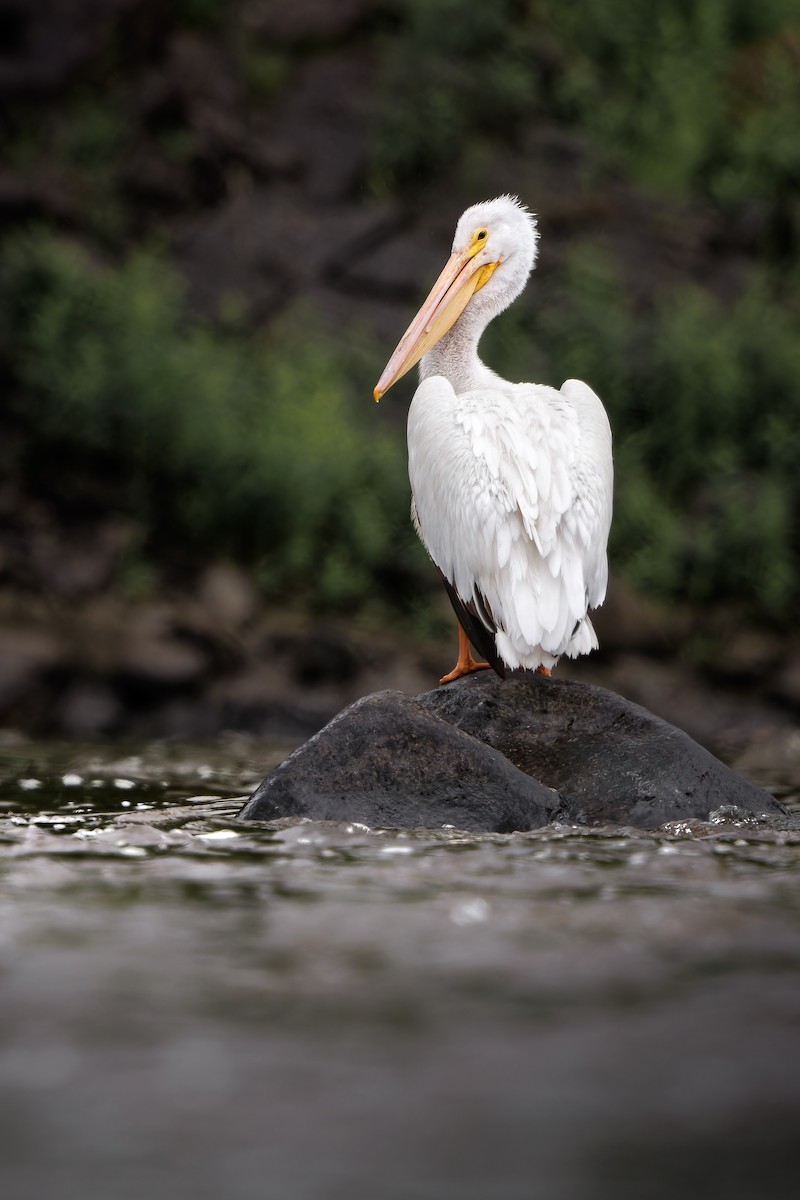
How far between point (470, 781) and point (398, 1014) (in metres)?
1.94

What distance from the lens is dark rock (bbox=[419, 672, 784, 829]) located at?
4699 mm

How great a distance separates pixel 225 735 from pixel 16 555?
2036 millimetres

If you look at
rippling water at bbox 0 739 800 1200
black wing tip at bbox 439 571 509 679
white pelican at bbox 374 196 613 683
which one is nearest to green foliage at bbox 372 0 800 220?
white pelican at bbox 374 196 613 683

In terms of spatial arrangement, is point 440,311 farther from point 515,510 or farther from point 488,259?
point 515,510

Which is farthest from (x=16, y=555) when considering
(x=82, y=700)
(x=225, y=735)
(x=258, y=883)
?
(x=258, y=883)

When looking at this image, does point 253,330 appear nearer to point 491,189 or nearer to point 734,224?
point 491,189

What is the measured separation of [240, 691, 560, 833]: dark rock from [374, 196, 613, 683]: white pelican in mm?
466

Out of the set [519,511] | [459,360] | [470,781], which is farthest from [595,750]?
[459,360]

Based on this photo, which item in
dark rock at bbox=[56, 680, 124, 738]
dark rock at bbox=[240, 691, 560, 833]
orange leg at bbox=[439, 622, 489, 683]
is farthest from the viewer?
dark rock at bbox=[56, 680, 124, 738]

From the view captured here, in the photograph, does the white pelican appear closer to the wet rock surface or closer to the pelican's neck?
the pelican's neck

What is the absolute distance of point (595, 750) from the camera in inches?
193

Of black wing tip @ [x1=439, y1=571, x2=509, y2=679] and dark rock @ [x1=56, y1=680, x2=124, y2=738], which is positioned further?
dark rock @ [x1=56, y1=680, x2=124, y2=738]

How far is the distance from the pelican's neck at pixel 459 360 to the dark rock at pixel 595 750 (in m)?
1.34

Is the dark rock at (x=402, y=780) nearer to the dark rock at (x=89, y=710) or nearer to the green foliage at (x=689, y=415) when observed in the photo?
the dark rock at (x=89, y=710)
